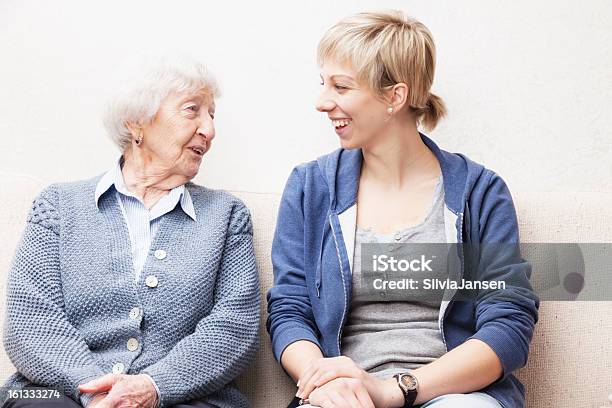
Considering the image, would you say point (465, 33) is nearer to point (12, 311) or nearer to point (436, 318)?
point (436, 318)

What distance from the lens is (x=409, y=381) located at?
1.66 metres

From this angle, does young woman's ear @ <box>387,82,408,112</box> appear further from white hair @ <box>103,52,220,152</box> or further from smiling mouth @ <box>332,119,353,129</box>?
white hair @ <box>103,52,220,152</box>

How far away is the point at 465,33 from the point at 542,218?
55 cm

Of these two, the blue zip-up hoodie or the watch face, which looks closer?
the watch face

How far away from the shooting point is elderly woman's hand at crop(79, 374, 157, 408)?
64.1 inches

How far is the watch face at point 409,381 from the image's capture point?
5.40ft

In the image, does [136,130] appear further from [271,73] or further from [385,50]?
[385,50]

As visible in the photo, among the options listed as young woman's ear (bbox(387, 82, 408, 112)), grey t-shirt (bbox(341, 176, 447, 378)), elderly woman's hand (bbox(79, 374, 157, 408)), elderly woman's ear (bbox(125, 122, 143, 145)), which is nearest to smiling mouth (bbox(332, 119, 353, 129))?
young woman's ear (bbox(387, 82, 408, 112))

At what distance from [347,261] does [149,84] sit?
59cm

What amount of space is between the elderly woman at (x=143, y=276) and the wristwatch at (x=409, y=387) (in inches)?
14.2

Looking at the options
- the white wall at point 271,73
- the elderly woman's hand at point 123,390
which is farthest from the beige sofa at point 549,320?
the elderly woman's hand at point 123,390

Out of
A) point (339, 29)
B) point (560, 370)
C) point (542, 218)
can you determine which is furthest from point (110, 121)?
point (560, 370)

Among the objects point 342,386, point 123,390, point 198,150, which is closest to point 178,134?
point 198,150

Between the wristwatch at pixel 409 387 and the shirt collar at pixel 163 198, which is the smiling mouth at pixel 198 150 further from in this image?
the wristwatch at pixel 409 387
